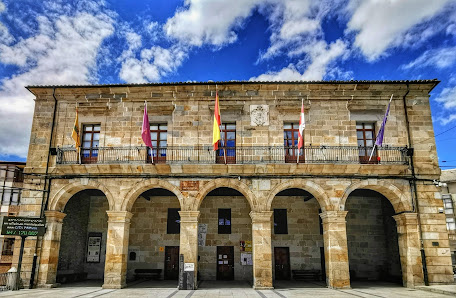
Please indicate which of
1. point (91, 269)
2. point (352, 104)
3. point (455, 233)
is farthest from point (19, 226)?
point (455, 233)

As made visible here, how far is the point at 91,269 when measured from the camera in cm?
1591

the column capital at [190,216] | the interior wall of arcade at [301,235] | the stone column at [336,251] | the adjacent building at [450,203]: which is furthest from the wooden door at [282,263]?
the adjacent building at [450,203]

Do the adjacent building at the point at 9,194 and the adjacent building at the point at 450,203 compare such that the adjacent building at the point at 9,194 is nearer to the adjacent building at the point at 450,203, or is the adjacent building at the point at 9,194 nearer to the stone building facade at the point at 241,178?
the stone building facade at the point at 241,178

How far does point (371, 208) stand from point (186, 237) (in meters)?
9.19

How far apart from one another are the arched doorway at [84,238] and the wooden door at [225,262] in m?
5.11

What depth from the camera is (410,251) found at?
1273 centimetres

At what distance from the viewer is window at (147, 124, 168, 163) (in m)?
13.8

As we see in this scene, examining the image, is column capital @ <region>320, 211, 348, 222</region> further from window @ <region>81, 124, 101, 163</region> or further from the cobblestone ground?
window @ <region>81, 124, 101, 163</region>

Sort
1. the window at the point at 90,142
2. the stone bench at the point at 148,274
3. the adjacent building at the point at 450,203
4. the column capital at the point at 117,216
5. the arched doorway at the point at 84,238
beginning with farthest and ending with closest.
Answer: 1. the adjacent building at the point at 450,203
2. the stone bench at the point at 148,274
3. the arched doorway at the point at 84,238
4. the window at the point at 90,142
5. the column capital at the point at 117,216

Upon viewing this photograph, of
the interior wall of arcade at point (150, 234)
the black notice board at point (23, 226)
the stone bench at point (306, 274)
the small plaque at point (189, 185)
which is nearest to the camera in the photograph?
the black notice board at point (23, 226)

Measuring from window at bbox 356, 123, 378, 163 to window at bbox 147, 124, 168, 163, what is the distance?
25.8 feet

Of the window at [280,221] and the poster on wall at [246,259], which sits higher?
the window at [280,221]

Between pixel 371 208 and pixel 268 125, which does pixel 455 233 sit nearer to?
pixel 371 208

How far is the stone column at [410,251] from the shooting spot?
12547mm
